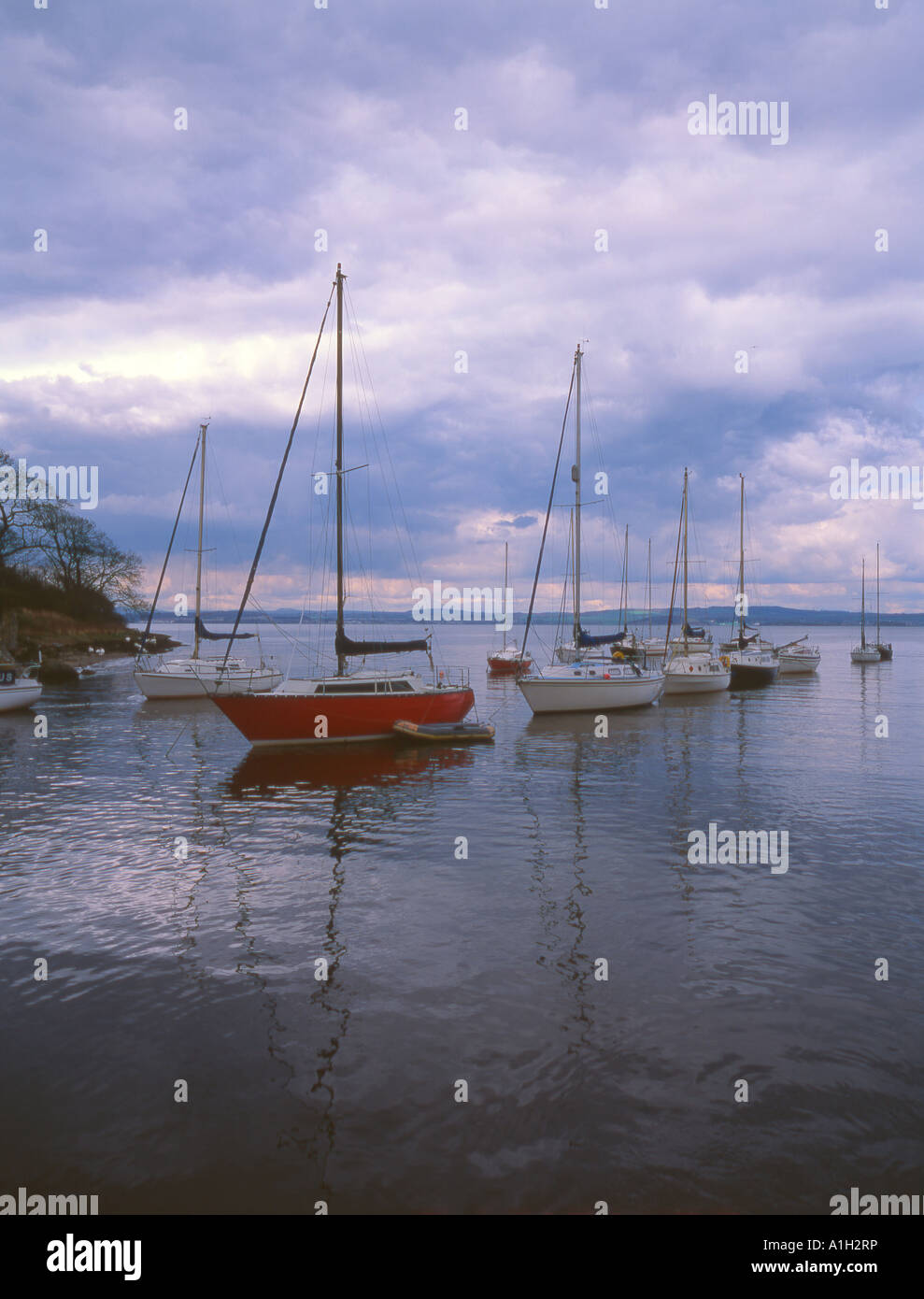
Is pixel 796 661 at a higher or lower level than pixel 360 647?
lower

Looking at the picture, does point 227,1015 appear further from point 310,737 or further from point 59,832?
point 310,737

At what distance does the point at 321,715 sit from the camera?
2908 centimetres

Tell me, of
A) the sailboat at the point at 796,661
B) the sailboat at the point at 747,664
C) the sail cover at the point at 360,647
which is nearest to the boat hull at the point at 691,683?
the sailboat at the point at 747,664

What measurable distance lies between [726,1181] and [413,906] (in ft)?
23.2

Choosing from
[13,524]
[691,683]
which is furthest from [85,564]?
[691,683]

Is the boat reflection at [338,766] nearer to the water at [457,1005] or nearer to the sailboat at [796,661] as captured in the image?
the water at [457,1005]

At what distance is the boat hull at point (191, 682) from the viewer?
44375mm

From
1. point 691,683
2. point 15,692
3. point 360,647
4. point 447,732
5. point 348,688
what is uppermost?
point 360,647

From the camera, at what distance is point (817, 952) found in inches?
435

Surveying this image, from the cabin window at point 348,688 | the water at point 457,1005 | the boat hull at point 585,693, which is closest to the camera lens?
the water at point 457,1005

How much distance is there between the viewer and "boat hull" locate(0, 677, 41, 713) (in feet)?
127

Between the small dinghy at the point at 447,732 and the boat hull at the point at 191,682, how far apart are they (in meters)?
15.6

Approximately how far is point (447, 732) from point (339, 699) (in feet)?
15.4

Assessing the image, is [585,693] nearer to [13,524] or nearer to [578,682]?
[578,682]
